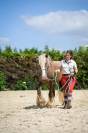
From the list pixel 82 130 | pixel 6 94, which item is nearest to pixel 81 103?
pixel 6 94

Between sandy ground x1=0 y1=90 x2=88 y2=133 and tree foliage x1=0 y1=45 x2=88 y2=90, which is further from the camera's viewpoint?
tree foliage x1=0 y1=45 x2=88 y2=90

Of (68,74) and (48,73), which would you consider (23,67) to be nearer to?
(48,73)

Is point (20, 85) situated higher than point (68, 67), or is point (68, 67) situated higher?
point (68, 67)

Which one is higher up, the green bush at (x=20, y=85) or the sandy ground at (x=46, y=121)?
the green bush at (x=20, y=85)

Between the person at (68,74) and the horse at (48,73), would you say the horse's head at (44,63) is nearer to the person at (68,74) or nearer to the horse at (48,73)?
the horse at (48,73)

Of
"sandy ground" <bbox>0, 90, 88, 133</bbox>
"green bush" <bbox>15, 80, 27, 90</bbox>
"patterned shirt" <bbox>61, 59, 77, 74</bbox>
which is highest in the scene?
"patterned shirt" <bbox>61, 59, 77, 74</bbox>

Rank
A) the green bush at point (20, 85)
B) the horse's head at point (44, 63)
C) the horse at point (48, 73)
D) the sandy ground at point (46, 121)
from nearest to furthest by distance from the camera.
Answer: the sandy ground at point (46, 121)
the horse's head at point (44, 63)
the horse at point (48, 73)
the green bush at point (20, 85)

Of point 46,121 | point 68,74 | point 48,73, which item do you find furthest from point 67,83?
point 46,121

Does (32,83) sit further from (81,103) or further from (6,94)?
(81,103)

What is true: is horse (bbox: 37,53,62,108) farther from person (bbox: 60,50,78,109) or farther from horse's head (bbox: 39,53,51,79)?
person (bbox: 60,50,78,109)

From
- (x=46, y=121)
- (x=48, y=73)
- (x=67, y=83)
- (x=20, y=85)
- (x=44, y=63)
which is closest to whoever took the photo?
(x=46, y=121)

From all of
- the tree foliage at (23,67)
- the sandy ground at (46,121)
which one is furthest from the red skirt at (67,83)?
the tree foliage at (23,67)

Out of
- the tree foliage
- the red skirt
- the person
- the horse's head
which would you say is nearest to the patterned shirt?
the person

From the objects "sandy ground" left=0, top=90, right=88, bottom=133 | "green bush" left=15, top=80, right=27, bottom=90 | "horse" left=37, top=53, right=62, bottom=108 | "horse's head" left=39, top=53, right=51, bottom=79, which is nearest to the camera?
"sandy ground" left=0, top=90, right=88, bottom=133
